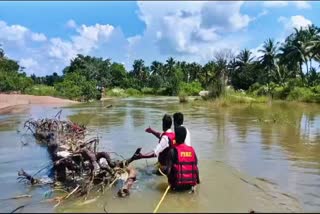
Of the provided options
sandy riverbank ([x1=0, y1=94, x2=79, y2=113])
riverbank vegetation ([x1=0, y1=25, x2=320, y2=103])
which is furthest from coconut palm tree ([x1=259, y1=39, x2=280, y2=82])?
sandy riverbank ([x1=0, y1=94, x2=79, y2=113])

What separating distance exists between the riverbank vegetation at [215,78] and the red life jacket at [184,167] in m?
35.0

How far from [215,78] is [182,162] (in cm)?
3946

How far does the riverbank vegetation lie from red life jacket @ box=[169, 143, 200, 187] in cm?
3500

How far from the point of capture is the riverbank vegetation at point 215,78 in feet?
179

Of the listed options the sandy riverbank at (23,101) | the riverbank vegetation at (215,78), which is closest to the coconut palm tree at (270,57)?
the riverbank vegetation at (215,78)

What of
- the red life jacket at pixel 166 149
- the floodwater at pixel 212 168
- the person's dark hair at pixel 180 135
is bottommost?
the floodwater at pixel 212 168

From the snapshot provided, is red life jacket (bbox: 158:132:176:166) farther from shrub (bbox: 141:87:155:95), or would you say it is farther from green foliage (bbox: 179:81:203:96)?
shrub (bbox: 141:87:155:95)

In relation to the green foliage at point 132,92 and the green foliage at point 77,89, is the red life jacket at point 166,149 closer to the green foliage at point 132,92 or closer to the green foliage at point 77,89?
the green foliage at point 77,89

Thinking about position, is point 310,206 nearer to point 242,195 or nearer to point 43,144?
point 242,195

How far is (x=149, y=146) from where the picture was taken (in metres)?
15.2

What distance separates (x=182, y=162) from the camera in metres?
7.68

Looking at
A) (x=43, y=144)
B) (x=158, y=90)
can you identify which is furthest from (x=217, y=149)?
(x=158, y=90)

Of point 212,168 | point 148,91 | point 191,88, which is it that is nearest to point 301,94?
point 191,88

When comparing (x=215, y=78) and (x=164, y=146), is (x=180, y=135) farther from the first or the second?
(x=215, y=78)
